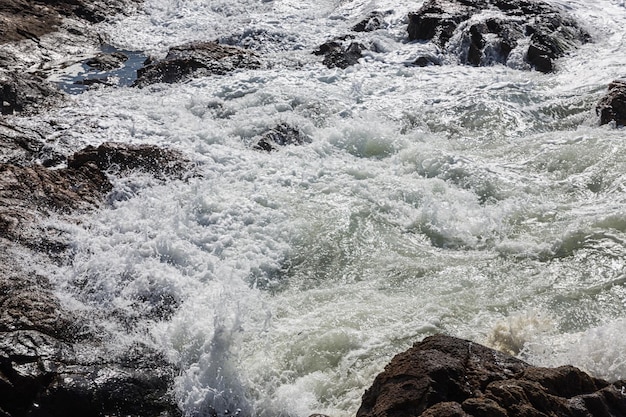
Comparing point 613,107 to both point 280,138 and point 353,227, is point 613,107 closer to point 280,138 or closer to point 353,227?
point 353,227

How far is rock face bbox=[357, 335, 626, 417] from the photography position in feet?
13.5

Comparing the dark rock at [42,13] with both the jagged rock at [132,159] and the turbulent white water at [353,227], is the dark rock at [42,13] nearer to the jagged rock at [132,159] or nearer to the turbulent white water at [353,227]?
the turbulent white water at [353,227]

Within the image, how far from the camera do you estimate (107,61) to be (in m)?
15.0

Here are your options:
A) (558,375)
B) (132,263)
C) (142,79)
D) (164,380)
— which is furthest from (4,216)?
(142,79)

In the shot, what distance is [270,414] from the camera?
17.8 feet

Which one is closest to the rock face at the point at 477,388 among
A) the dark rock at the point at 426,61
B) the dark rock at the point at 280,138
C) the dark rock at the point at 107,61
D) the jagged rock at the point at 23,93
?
the dark rock at the point at 280,138

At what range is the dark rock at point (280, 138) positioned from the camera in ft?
34.4

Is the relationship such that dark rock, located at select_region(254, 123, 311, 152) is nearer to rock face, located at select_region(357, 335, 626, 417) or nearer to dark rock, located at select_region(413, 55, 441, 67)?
dark rock, located at select_region(413, 55, 441, 67)

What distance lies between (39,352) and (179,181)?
4.36 m

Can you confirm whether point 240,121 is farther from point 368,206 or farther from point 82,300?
point 82,300

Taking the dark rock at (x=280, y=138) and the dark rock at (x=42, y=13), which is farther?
the dark rock at (x=42, y=13)

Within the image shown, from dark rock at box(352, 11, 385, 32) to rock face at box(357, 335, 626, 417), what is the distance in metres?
13.1

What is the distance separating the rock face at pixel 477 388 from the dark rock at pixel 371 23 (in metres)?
13.1

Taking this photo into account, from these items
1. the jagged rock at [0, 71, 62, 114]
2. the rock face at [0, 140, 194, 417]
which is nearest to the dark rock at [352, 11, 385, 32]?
the jagged rock at [0, 71, 62, 114]
